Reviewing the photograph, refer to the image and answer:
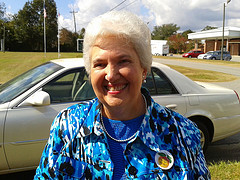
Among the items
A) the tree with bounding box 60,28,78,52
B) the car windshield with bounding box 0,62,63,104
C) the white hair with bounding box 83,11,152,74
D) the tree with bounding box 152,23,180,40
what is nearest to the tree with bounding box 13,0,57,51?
the tree with bounding box 60,28,78,52

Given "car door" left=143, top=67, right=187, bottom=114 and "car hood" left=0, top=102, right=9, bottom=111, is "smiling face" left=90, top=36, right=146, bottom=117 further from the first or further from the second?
"car door" left=143, top=67, right=187, bottom=114

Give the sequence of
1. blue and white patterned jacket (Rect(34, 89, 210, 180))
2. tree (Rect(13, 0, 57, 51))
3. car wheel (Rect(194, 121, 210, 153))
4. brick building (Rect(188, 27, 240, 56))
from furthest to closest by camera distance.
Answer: tree (Rect(13, 0, 57, 51))
brick building (Rect(188, 27, 240, 56))
car wheel (Rect(194, 121, 210, 153))
blue and white patterned jacket (Rect(34, 89, 210, 180))

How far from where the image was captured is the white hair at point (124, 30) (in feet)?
4.62

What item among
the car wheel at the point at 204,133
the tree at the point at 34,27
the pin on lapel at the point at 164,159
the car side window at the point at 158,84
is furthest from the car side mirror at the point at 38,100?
the tree at the point at 34,27

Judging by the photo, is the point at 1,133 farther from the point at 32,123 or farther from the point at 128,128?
the point at 128,128

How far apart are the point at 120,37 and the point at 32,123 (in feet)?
6.90

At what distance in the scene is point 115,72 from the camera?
1393 mm

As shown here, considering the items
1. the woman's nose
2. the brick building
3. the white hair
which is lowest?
the woman's nose

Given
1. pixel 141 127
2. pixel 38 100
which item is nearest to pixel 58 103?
pixel 38 100

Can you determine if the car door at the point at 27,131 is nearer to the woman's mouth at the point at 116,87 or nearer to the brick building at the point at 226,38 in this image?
the woman's mouth at the point at 116,87

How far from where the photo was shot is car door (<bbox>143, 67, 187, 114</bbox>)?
3.67m

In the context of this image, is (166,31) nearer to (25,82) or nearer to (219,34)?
(219,34)

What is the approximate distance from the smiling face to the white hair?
0.03 meters

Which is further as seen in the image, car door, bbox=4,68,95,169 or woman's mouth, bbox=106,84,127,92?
A: car door, bbox=4,68,95,169
